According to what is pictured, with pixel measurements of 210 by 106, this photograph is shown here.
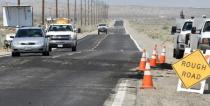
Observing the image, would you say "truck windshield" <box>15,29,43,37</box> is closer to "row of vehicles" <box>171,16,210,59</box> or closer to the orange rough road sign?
"row of vehicles" <box>171,16,210,59</box>

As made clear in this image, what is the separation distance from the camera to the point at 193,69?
1502 centimetres

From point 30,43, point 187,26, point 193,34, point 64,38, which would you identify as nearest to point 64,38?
point 64,38

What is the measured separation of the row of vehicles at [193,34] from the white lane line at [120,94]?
7.24m

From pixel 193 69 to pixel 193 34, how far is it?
11.4 m

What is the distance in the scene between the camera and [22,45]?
32.7m

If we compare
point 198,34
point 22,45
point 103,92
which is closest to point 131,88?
point 103,92

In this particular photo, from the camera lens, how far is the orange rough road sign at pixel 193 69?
1477cm

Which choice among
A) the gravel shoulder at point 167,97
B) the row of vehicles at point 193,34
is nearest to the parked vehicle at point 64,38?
the row of vehicles at point 193,34

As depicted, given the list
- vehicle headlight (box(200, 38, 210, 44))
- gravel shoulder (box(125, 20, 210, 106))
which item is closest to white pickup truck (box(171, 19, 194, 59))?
vehicle headlight (box(200, 38, 210, 44))

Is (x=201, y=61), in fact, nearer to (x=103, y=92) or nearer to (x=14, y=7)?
(x=103, y=92)

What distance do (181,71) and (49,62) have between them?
1207cm

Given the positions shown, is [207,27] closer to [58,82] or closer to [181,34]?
[181,34]

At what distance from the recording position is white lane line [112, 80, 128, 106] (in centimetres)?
1287

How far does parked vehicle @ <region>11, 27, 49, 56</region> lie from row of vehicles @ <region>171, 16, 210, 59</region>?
691 centimetres
